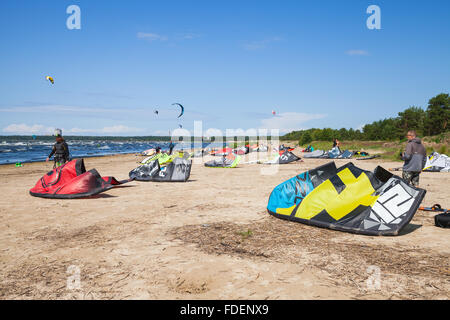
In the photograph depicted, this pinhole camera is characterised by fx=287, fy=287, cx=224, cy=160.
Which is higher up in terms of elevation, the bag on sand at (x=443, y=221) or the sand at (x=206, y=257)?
the bag on sand at (x=443, y=221)

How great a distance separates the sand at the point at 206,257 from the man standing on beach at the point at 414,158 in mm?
2182

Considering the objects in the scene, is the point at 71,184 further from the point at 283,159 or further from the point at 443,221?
the point at 283,159

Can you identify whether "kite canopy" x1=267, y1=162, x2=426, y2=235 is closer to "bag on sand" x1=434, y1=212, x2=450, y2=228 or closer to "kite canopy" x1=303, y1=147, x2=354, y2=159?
"bag on sand" x1=434, y1=212, x2=450, y2=228

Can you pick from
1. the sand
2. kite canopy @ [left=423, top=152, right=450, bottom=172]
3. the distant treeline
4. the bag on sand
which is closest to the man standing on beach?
the sand

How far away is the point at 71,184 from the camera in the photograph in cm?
908

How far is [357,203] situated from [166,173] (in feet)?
29.6

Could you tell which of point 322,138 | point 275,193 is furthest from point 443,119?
point 275,193

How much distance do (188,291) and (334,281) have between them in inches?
70.1

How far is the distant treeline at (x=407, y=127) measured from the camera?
66000mm

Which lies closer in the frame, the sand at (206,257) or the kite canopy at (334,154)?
the sand at (206,257)

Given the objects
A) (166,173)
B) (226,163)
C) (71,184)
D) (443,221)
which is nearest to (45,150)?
(226,163)

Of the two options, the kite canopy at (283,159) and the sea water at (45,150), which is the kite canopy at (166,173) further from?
the sea water at (45,150)

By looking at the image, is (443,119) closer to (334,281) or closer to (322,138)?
(322,138)

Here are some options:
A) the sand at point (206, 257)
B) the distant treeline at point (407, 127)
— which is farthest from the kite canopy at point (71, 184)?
the distant treeline at point (407, 127)
